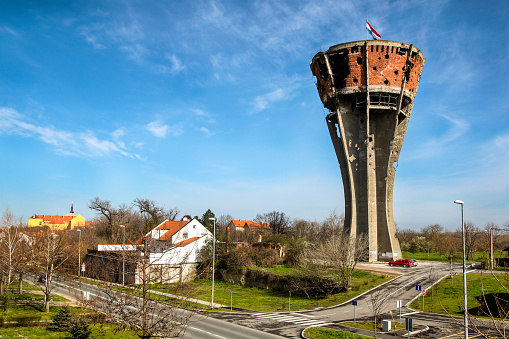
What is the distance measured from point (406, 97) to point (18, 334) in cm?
5084

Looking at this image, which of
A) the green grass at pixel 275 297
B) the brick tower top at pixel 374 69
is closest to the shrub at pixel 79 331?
the green grass at pixel 275 297

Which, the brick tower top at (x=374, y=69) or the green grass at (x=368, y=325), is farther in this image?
the brick tower top at (x=374, y=69)

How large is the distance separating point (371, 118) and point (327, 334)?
39.8 metres

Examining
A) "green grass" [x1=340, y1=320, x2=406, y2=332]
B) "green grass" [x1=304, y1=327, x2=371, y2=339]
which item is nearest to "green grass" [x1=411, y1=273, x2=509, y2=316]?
"green grass" [x1=340, y1=320, x2=406, y2=332]

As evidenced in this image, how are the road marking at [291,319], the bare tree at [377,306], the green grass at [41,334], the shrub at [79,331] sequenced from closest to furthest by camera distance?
the shrub at [79,331] → the green grass at [41,334] → the bare tree at [377,306] → the road marking at [291,319]

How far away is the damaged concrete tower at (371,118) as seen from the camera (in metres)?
49.5

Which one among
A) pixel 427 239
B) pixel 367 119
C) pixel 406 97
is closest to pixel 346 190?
pixel 367 119

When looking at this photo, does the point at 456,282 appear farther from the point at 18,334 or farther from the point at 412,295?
the point at 18,334

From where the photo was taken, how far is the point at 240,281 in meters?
44.4

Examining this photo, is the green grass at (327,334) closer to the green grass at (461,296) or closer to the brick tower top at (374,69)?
the green grass at (461,296)

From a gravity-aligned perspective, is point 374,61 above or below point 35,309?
above

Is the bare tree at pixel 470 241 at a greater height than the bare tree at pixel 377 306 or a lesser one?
greater

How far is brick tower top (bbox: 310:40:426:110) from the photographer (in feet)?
162

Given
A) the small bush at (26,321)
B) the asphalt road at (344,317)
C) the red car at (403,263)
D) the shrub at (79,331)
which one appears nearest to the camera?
the shrub at (79,331)
